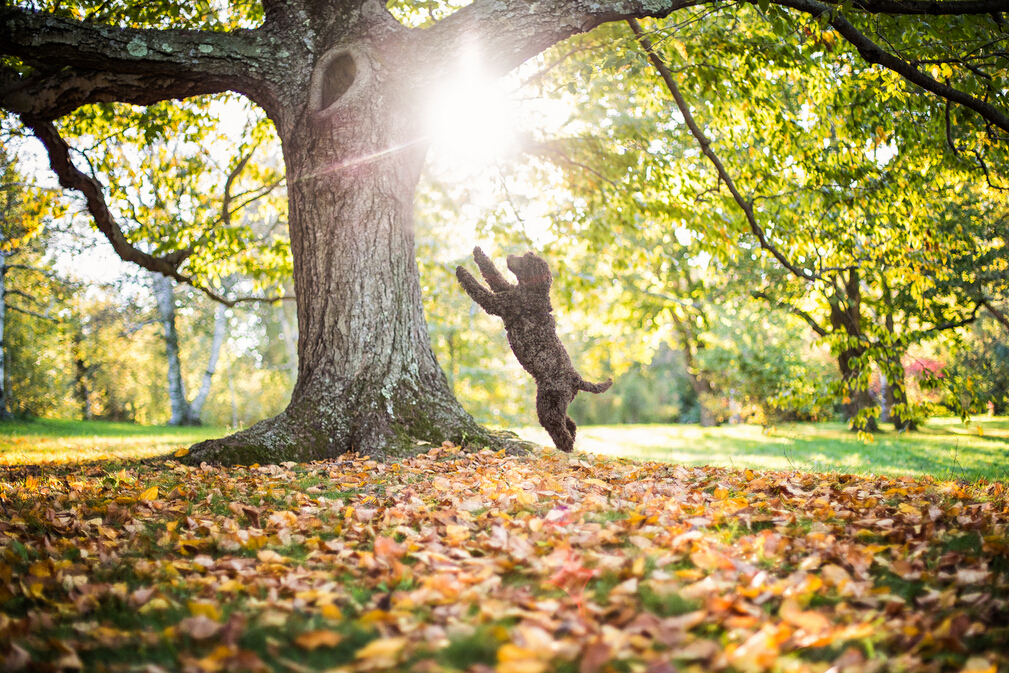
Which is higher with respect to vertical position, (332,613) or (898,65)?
(898,65)

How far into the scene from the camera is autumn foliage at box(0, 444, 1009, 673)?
1.59 m

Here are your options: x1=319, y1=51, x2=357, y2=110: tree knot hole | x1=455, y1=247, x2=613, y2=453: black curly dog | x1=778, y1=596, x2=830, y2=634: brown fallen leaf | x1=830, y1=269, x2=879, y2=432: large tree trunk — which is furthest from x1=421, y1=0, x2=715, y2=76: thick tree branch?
x1=778, y1=596, x2=830, y2=634: brown fallen leaf

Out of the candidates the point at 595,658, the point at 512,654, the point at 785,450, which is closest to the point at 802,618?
the point at 595,658

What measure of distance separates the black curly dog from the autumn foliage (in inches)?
45.8

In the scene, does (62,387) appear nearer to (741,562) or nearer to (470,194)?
(470,194)

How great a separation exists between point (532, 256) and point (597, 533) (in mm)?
2676

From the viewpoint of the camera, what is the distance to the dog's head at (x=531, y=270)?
4.68 meters

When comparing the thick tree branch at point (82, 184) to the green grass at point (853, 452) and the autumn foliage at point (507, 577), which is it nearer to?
the autumn foliage at point (507, 577)

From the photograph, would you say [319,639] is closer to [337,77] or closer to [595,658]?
[595,658]

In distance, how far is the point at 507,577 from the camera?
2.15m

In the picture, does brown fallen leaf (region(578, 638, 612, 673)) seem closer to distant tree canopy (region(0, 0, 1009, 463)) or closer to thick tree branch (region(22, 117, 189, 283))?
distant tree canopy (region(0, 0, 1009, 463))

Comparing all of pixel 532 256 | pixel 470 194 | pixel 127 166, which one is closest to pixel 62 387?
pixel 127 166

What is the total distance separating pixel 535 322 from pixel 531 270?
0.44m

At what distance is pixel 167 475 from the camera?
4078 millimetres
